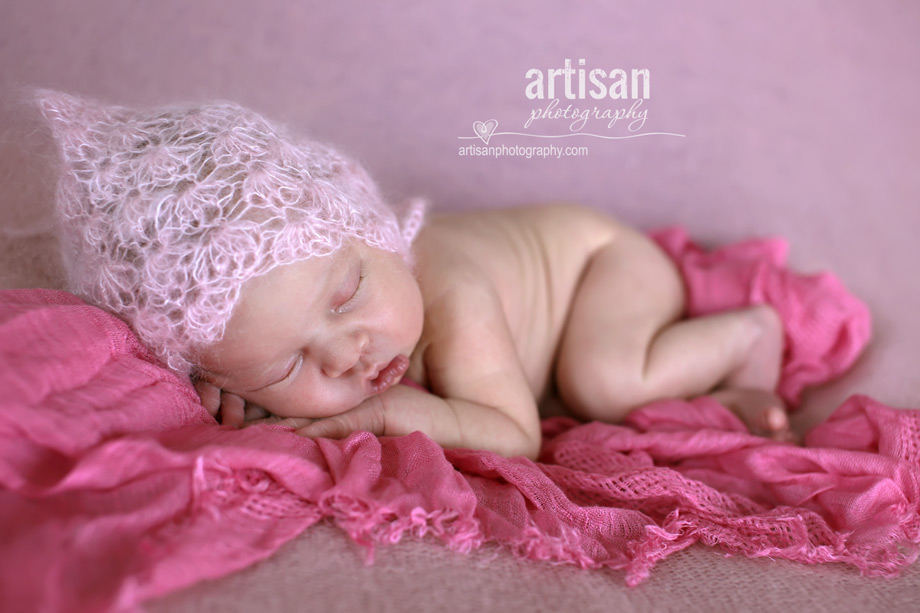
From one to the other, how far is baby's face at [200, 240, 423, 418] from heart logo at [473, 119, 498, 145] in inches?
29.6

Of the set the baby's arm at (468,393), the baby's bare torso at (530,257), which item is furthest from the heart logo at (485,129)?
the baby's arm at (468,393)

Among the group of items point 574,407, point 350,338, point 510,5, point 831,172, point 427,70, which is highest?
point 510,5

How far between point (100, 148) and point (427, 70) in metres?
0.97

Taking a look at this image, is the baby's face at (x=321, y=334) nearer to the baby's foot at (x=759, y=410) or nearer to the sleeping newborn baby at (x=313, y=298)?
the sleeping newborn baby at (x=313, y=298)

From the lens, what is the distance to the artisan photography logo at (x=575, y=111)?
1676 mm

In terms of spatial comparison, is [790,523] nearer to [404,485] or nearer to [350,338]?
[404,485]

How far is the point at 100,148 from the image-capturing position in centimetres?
98

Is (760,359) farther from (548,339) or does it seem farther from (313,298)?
(313,298)

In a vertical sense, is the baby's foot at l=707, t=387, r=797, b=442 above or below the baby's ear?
below

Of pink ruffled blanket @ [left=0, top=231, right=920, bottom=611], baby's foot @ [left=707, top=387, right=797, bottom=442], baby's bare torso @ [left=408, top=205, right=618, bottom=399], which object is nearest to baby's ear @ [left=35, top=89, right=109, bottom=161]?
pink ruffled blanket @ [left=0, top=231, right=920, bottom=611]

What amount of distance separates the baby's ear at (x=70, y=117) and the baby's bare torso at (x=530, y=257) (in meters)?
0.55

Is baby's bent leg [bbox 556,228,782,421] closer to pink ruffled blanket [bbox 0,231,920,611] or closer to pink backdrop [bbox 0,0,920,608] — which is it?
pink ruffled blanket [bbox 0,231,920,611]

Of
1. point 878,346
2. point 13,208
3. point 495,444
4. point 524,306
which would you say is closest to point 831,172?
point 878,346

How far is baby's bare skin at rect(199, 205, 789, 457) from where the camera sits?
1.14 metres
